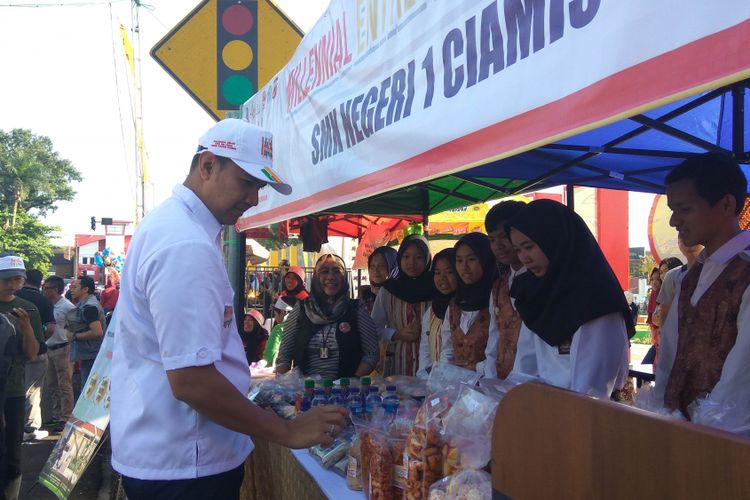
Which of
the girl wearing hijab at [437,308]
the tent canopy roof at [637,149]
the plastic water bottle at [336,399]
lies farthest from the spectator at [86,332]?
the plastic water bottle at [336,399]

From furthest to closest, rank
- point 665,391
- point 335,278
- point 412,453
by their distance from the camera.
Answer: point 335,278, point 665,391, point 412,453

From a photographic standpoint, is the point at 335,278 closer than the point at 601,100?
No

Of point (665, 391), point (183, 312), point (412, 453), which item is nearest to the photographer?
point (183, 312)

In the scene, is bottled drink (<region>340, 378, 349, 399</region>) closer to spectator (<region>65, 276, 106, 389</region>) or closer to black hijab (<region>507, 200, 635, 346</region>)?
black hijab (<region>507, 200, 635, 346</region>)

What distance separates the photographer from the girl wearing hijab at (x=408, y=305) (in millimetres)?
4039

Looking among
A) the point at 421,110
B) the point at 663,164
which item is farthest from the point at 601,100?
the point at 663,164

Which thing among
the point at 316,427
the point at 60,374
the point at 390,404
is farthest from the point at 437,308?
the point at 60,374

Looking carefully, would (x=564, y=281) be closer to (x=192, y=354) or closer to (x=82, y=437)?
(x=192, y=354)

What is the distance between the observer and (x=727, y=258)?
194 cm

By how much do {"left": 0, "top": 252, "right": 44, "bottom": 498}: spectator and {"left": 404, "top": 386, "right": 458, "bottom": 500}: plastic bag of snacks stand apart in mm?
3448

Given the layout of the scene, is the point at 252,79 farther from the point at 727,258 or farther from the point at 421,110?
the point at 727,258

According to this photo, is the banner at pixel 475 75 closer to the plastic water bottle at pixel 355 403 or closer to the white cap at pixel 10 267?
the plastic water bottle at pixel 355 403

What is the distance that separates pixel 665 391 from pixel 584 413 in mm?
1399

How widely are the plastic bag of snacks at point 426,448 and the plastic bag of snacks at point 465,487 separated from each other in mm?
72
